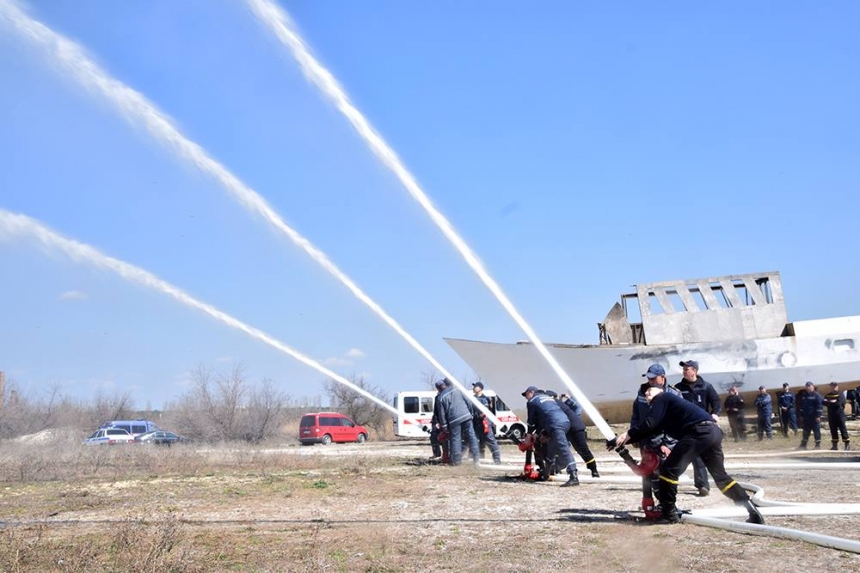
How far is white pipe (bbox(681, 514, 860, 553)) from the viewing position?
6145 mm

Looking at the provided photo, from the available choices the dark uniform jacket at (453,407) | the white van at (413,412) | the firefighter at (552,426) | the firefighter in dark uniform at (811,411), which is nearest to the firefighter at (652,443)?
the firefighter at (552,426)

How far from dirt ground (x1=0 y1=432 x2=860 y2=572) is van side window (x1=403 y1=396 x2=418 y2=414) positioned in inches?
719

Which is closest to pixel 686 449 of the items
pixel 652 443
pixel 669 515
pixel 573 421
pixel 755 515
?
pixel 669 515

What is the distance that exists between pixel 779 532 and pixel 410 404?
2726cm

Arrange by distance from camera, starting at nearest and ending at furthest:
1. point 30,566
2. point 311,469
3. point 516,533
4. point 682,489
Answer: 1. point 30,566
2. point 516,533
3. point 682,489
4. point 311,469

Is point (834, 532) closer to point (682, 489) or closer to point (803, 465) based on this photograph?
point (682, 489)

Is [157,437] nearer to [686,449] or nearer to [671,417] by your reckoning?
[671,417]

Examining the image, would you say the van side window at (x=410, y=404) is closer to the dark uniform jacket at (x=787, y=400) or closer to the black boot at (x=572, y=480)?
the dark uniform jacket at (x=787, y=400)

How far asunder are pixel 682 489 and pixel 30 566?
8.20 m

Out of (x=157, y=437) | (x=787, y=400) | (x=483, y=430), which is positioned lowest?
(x=157, y=437)

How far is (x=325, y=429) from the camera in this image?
3456 centimetres

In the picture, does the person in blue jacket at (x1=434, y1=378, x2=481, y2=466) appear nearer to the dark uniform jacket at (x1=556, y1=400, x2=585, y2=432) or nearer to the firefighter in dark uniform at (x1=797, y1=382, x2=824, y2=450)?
the dark uniform jacket at (x1=556, y1=400, x2=585, y2=432)

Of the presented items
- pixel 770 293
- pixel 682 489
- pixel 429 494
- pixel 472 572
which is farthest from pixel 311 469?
pixel 770 293

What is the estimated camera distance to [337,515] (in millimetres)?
8922
